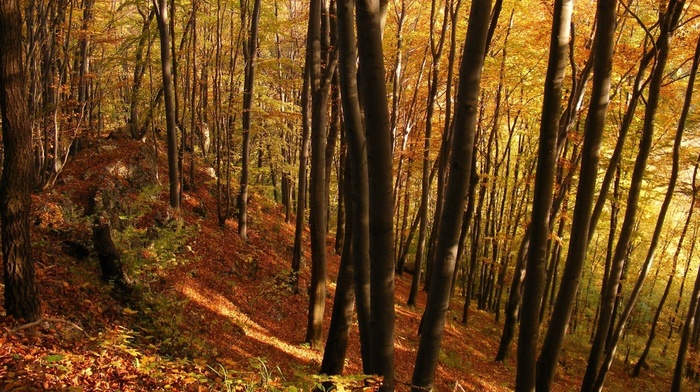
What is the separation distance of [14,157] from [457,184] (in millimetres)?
4317

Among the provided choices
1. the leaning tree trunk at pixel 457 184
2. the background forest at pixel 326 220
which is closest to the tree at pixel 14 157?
the background forest at pixel 326 220

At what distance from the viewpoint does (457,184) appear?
3070 mm

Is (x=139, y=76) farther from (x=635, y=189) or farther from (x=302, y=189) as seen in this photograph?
(x=635, y=189)

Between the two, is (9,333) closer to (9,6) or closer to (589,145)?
(9,6)

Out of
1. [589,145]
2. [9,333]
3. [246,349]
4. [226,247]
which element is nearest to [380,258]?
[589,145]

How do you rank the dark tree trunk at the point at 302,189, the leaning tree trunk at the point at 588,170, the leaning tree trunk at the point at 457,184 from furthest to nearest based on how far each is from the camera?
the dark tree trunk at the point at 302,189 → the leaning tree trunk at the point at 588,170 → the leaning tree trunk at the point at 457,184

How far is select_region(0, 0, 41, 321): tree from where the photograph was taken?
429 cm

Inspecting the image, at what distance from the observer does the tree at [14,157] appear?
429 cm

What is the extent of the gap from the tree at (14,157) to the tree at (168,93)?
23.3 feet

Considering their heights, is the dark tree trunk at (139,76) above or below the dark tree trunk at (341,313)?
above

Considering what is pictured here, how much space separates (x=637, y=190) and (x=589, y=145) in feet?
12.8

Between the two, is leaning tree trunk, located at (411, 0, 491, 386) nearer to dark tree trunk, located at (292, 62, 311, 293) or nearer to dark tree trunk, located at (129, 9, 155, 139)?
dark tree trunk, located at (292, 62, 311, 293)

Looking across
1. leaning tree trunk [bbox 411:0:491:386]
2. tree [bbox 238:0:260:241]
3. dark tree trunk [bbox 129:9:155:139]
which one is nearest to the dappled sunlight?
tree [bbox 238:0:260:241]

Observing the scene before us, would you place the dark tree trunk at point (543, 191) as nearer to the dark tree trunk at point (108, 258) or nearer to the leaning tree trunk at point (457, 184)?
the leaning tree trunk at point (457, 184)
